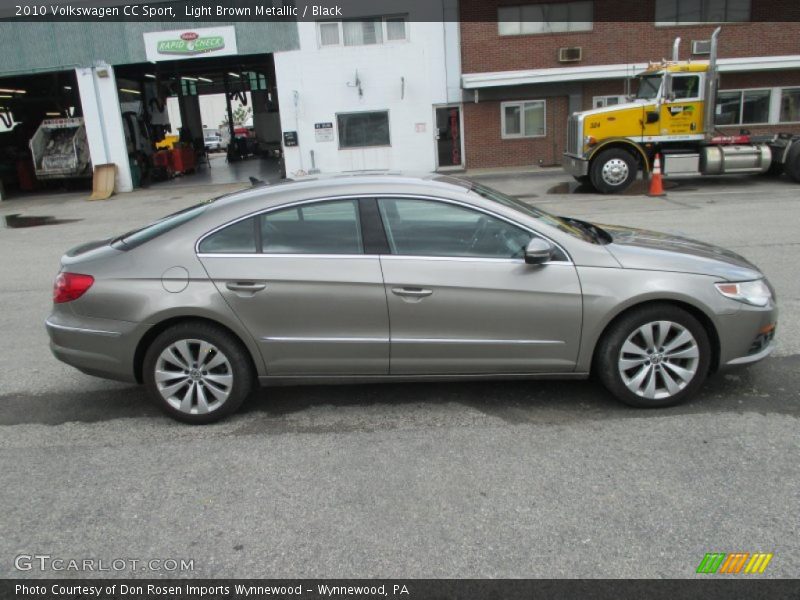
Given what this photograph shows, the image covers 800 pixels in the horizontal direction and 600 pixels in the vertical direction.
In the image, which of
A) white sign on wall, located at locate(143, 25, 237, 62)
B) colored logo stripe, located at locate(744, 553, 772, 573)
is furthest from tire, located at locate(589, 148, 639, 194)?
colored logo stripe, located at locate(744, 553, 772, 573)

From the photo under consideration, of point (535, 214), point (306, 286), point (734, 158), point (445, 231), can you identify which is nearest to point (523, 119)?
point (734, 158)

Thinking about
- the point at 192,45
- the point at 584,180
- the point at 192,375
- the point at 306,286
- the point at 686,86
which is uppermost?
the point at 192,45

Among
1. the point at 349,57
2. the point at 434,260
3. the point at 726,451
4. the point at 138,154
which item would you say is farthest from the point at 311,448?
the point at 138,154

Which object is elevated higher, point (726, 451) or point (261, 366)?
point (261, 366)

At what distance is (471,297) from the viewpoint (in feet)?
13.4

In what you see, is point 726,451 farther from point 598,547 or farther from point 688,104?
point 688,104

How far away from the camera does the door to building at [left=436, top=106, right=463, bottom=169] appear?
23.4 metres

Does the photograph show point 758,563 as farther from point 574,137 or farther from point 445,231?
point 574,137

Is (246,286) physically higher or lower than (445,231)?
lower

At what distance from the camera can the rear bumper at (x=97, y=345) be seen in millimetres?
4219

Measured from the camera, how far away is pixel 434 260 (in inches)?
163

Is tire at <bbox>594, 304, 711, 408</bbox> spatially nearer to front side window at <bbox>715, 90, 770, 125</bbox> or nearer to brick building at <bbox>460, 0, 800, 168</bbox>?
brick building at <bbox>460, 0, 800, 168</bbox>

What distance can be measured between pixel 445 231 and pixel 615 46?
21.1m

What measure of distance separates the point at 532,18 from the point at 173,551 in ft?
75.1
